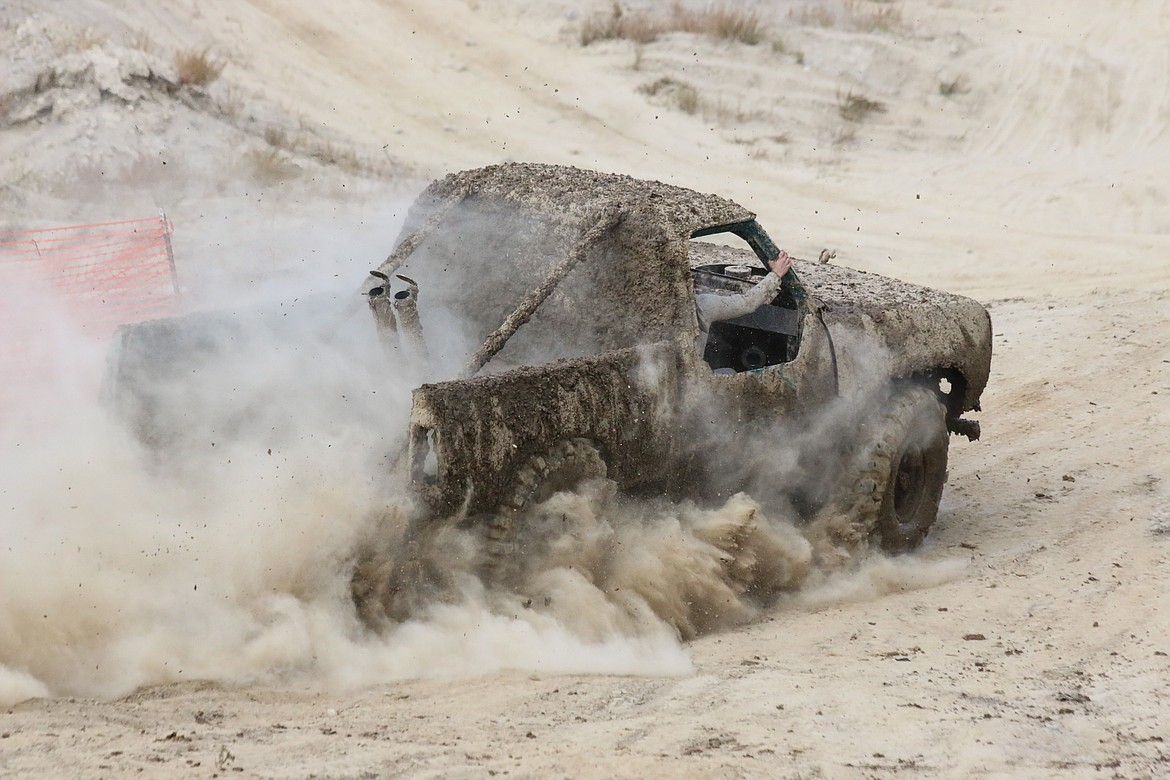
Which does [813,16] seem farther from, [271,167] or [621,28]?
[271,167]

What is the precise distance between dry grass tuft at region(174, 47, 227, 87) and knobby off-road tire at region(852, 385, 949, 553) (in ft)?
37.1

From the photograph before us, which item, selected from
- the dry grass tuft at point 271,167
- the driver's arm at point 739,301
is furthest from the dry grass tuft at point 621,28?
the driver's arm at point 739,301

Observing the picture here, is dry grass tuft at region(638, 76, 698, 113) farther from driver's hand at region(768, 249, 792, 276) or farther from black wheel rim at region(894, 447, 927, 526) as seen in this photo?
driver's hand at region(768, 249, 792, 276)

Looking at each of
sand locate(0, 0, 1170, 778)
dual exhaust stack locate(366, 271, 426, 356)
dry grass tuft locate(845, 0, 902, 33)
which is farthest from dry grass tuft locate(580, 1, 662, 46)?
dual exhaust stack locate(366, 271, 426, 356)

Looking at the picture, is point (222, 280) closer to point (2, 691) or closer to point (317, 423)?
point (317, 423)

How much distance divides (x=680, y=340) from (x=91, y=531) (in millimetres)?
2510

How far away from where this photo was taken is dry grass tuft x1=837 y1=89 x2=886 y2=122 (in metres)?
17.2

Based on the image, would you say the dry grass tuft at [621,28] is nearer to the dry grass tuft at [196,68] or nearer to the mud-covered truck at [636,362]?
the dry grass tuft at [196,68]

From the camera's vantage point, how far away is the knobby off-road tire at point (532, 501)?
16.1 feet

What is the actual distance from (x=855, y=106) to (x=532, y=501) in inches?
533

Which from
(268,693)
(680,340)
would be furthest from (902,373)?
(268,693)

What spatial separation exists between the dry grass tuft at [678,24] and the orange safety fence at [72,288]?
30.2 ft

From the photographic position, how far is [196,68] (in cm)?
1538

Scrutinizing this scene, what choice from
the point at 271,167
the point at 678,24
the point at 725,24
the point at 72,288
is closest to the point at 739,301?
the point at 72,288
